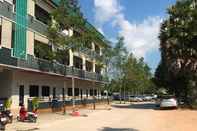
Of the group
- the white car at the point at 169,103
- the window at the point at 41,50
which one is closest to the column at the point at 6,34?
the window at the point at 41,50

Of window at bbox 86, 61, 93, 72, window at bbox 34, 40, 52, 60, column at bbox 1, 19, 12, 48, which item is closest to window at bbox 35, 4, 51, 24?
window at bbox 34, 40, 52, 60

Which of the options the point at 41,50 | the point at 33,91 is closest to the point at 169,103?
the point at 33,91

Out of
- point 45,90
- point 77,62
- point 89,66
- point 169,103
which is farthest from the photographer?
point 89,66

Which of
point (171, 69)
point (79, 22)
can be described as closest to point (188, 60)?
point (171, 69)

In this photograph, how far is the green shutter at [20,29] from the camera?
33375 millimetres

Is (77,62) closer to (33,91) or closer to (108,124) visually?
(33,91)

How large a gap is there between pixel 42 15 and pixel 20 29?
785 centimetres

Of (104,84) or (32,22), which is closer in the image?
(32,22)

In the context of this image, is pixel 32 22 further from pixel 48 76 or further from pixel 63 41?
pixel 48 76

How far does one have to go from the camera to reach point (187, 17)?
50094 millimetres

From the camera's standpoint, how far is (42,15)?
137ft

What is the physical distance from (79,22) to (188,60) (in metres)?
17.5

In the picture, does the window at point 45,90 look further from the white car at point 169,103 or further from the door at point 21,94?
the white car at point 169,103

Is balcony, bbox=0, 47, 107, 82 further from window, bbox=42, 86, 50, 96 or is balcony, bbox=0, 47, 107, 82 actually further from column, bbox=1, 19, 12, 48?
window, bbox=42, 86, 50, 96
